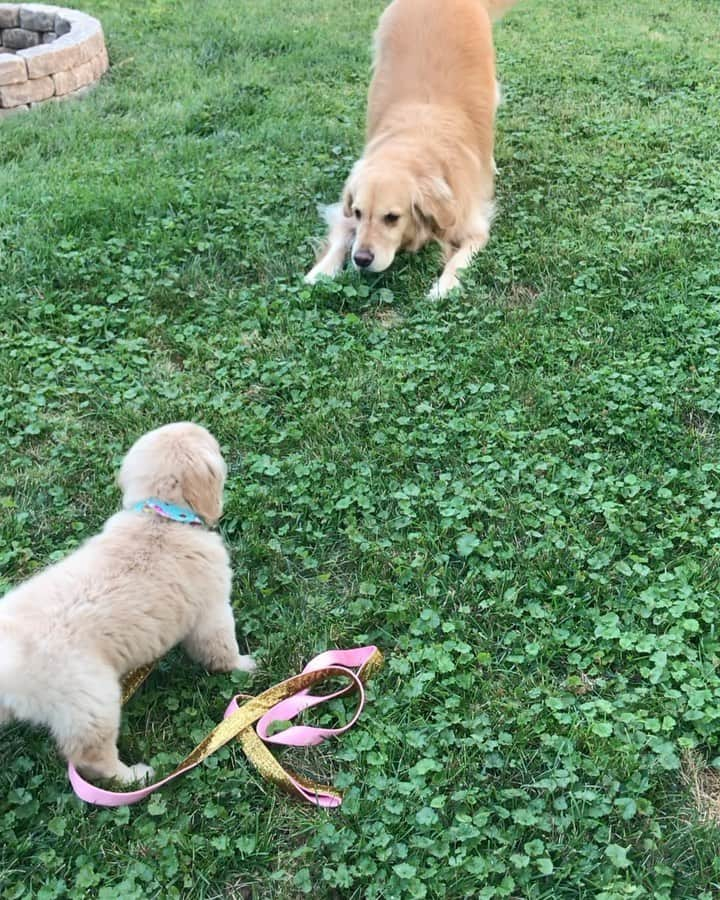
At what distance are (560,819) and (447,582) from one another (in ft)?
3.15

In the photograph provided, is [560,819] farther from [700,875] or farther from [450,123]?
[450,123]

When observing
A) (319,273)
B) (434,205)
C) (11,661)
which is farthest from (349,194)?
(11,661)

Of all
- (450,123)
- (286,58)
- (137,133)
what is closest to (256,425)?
(450,123)

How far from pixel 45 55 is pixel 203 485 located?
6870 mm

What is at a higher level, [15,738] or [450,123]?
[450,123]

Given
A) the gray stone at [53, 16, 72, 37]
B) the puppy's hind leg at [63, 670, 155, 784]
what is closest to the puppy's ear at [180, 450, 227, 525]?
the puppy's hind leg at [63, 670, 155, 784]

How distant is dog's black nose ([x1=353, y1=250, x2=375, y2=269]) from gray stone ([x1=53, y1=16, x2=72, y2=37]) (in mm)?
6014

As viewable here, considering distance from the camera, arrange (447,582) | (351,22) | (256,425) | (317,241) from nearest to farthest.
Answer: (447,582), (256,425), (317,241), (351,22)

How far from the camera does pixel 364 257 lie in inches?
191

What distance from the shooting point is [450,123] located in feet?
18.7

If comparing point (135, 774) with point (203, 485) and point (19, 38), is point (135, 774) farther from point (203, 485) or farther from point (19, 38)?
point (19, 38)

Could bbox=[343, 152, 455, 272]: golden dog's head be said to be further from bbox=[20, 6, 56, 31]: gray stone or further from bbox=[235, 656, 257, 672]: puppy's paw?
bbox=[20, 6, 56, 31]: gray stone

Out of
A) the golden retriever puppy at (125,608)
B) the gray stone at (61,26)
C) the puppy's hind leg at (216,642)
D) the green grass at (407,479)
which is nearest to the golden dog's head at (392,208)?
the green grass at (407,479)

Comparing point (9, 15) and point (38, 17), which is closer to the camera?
point (38, 17)
